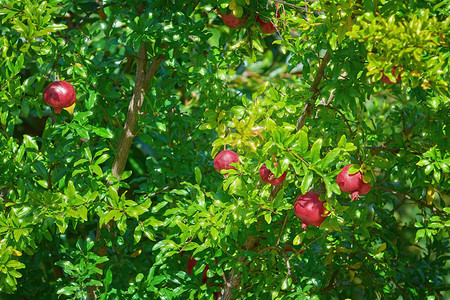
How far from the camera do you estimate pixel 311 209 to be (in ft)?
3.51

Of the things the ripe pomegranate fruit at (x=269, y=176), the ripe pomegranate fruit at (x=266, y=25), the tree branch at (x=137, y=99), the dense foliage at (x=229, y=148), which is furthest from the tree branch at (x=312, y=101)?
the tree branch at (x=137, y=99)

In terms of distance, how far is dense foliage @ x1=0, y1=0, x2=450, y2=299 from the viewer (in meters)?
1.04

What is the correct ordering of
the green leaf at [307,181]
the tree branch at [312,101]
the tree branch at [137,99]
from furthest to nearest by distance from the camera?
the tree branch at [137,99]
the tree branch at [312,101]
the green leaf at [307,181]

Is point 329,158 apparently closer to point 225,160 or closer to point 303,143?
point 303,143

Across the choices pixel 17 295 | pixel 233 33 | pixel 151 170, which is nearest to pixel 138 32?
pixel 233 33

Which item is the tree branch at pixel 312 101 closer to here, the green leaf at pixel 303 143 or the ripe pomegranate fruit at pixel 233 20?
the green leaf at pixel 303 143

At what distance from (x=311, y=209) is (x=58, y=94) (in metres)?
0.63

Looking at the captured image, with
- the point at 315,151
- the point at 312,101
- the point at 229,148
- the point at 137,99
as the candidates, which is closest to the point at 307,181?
the point at 315,151

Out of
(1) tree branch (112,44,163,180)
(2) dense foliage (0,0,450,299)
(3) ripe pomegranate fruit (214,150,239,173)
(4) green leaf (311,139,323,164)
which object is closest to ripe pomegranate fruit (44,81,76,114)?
(2) dense foliage (0,0,450,299)

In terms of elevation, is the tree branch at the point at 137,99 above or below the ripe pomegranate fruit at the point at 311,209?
below

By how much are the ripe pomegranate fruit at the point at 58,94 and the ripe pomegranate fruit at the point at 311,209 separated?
0.58 metres

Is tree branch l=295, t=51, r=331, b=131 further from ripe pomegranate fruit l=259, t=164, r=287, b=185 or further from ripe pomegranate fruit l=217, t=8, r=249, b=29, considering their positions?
ripe pomegranate fruit l=217, t=8, r=249, b=29

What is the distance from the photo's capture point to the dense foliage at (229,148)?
1037 mm

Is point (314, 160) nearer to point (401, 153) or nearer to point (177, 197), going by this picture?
point (401, 153)
